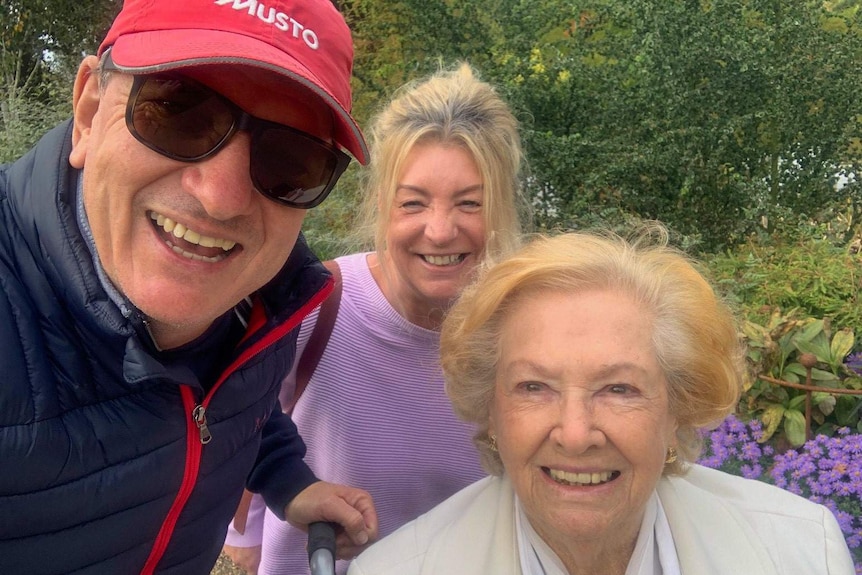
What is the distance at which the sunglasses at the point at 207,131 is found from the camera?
55.4 inches

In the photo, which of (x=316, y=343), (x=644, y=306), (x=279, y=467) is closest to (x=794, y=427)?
(x=644, y=306)

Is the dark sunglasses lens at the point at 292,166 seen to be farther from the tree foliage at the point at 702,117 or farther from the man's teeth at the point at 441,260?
the tree foliage at the point at 702,117

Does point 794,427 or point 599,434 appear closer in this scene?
point 599,434

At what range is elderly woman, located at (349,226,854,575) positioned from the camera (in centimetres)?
183

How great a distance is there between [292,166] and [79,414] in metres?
0.64

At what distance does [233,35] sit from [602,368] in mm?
1114

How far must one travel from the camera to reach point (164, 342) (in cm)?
164

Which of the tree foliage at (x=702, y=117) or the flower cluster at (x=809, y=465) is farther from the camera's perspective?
the tree foliage at (x=702, y=117)

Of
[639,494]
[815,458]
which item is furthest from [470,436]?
[815,458]

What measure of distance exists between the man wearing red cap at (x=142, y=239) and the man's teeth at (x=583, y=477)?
855 millimetres

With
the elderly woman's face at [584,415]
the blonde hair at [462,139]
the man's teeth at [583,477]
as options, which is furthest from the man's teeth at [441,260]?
the man's teeth at [583,477]

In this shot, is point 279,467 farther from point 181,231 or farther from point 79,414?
point 181,231

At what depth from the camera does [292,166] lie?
60.2 inches

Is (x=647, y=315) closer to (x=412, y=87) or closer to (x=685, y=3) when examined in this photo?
(x=412, y=87)
